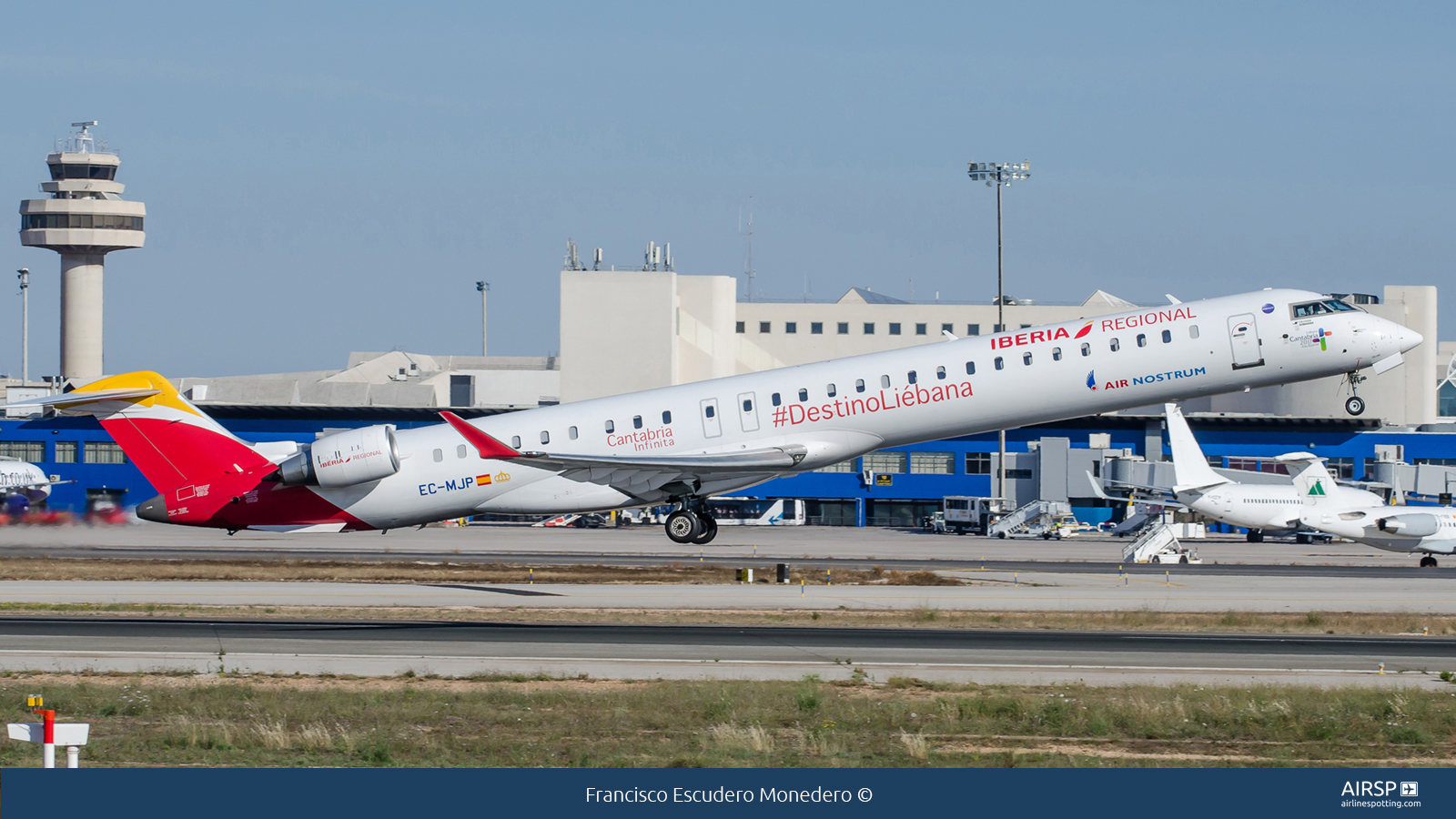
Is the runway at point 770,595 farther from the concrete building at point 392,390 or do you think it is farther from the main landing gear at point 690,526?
the concrete building at point 392,390

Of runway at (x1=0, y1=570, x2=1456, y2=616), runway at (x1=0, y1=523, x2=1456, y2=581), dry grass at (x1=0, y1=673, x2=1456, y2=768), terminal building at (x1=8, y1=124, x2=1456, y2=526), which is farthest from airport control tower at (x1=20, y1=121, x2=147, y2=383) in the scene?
dry grass at (x1=0, y1=673, x2=1456, y2=768)

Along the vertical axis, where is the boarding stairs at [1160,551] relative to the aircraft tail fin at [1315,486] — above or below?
below

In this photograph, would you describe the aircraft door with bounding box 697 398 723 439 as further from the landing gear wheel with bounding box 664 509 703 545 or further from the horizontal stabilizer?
the horizontal stabilizer

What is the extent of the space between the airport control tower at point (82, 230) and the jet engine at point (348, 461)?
10042cm

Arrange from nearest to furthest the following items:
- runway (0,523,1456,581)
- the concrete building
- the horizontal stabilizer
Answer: the horizontal stabilizer < runway (0,523,1456,581) < the concrete building

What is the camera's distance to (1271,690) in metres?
22.1

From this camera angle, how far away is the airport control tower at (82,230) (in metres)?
129

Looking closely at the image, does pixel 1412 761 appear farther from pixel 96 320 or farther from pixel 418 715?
pixel 96 320

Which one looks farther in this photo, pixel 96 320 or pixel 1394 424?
pixel 96 320

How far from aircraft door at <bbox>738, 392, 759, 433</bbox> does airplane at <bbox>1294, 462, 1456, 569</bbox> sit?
32799 millimetres

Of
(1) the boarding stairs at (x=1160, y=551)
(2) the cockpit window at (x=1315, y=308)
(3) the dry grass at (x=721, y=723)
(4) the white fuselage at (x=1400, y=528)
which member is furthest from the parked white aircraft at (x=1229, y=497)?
(3) the dry grass at (x=721, y=723)

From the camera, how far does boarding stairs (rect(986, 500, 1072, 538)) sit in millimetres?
79688

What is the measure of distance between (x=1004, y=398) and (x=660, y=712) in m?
15.8

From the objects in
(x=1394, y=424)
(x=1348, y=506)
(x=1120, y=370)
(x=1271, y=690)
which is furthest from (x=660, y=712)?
(x=1394, y=424)
